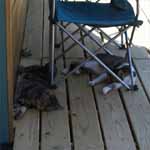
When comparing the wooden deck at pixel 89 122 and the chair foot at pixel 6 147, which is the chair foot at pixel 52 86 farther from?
the chair foot at pixel 6 147

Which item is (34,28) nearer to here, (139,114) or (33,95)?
(33,95)

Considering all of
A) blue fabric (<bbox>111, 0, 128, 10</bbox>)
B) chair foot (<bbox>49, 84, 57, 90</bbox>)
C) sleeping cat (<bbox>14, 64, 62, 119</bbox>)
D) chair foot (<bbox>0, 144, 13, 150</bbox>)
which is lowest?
chair foot (<bbox>49, 84, 57, 90</bbox>)

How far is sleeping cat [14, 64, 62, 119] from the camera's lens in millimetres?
3102

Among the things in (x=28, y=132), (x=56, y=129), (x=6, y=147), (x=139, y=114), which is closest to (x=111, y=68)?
(x=139, y=114)

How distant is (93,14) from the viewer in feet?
11.4

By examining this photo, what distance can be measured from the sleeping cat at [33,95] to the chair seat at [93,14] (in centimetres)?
46

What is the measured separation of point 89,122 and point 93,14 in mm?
854

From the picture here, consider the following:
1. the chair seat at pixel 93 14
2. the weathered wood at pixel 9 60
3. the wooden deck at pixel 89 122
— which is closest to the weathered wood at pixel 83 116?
the wooden deck at pixel 89 122

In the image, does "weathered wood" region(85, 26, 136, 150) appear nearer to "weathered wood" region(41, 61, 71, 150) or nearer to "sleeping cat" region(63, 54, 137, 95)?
"sleeping cat" region(63, 54, 137, 95)

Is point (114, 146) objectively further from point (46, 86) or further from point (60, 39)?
point (60, 39)

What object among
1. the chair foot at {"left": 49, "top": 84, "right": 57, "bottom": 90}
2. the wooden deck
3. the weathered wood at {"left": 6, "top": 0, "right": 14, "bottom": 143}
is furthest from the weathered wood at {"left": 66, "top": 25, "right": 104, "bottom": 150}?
the weathered wood at {"left": 6, "top": 0, "right": 14, "bottom": 143}

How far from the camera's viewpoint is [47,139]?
9.22 ft

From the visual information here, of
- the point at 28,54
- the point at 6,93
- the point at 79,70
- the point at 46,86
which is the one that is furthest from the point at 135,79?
the point at 6,93

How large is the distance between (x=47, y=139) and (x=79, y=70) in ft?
3.36
